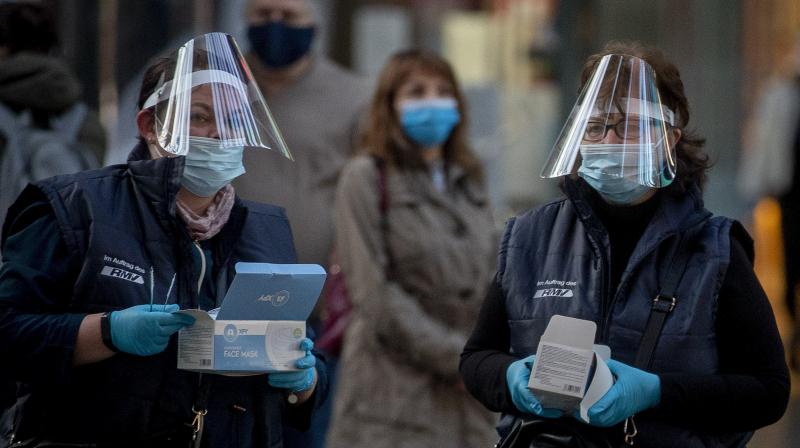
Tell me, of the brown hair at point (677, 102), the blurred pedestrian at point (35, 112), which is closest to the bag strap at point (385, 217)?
the blurred pedestrian at point (35, 112)

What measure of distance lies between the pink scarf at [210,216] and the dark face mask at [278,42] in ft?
8.71

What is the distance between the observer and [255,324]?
10.5 feet

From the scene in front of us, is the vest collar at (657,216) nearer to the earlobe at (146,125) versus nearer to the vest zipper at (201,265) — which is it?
the vest zipper at (201,265)

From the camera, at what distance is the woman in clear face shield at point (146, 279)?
10.4ft

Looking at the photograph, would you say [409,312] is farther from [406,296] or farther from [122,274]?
[122,274]

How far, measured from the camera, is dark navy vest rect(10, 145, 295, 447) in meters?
3.19

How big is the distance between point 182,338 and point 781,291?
23.5 ft

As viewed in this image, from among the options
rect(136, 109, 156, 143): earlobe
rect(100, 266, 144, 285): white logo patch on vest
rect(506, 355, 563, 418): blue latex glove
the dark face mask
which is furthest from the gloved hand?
the dark face mask

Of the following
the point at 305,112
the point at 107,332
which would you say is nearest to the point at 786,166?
the point at 305,112

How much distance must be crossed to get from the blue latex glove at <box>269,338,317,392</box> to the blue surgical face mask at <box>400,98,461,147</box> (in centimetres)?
243

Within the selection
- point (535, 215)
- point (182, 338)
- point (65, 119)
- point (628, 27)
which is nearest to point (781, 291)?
point (628, 27)

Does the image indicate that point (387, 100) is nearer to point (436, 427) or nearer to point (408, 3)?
point (436, 427)

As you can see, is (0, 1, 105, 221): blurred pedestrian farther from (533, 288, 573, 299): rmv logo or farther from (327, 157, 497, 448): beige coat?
(533, 288, 573, 299): rmv logo

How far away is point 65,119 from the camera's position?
17.3 ft
